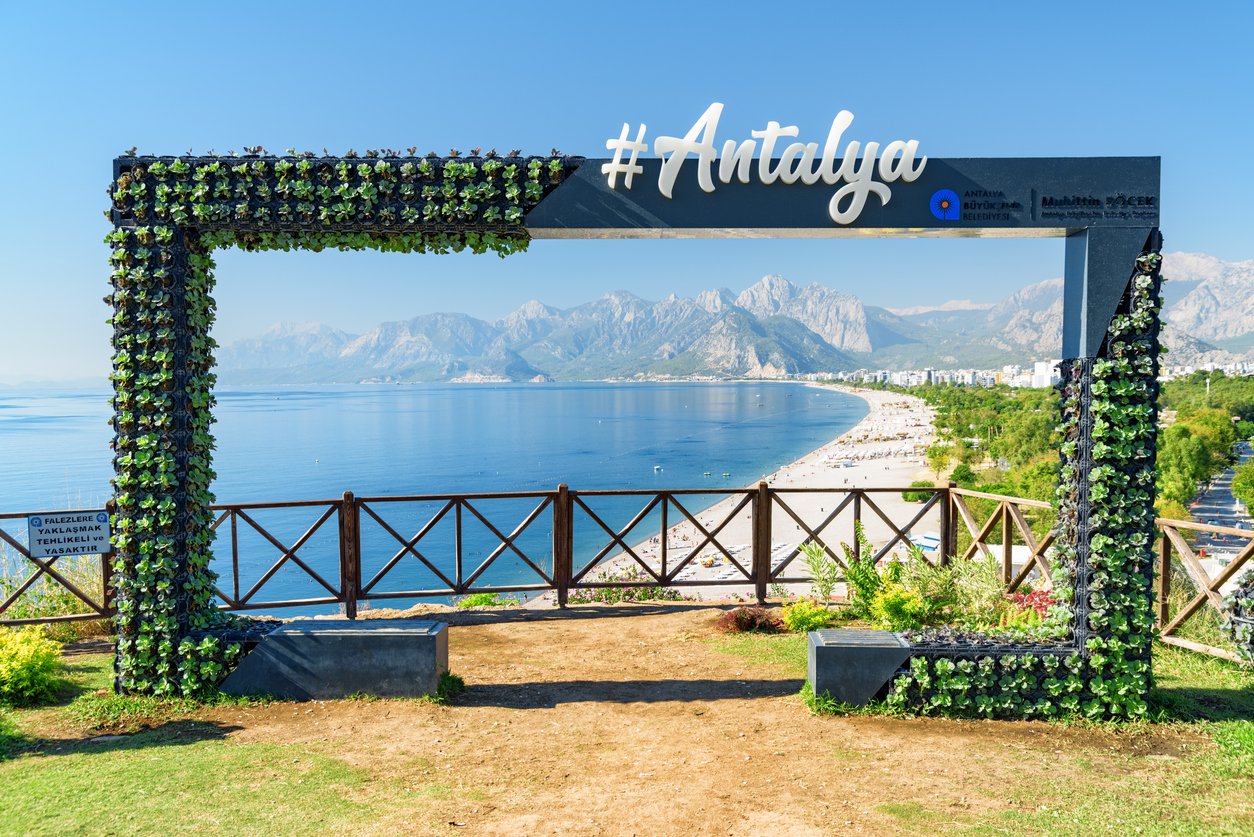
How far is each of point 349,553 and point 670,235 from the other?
5.20m

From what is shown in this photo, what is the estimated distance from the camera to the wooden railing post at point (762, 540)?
29.7ft

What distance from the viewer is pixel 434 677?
6.06 m

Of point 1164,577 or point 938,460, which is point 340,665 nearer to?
point 1164,577

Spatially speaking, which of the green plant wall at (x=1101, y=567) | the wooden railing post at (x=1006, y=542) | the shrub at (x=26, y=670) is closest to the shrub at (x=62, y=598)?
the shrub at (x=26, y=670)

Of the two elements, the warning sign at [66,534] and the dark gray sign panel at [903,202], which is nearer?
the dark gray sign panel at [903,202]

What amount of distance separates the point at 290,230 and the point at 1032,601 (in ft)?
23.9

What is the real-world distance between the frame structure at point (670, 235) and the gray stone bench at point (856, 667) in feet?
0.46

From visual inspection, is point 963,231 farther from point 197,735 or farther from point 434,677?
point 197,735

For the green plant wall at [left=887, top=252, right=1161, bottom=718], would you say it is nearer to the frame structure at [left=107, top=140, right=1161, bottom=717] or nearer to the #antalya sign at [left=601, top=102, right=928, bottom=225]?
the frame structure at [left=107, top=140, right=1161, bottom=717]

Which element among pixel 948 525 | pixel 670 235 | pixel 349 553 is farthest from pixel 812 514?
pixel 670 235

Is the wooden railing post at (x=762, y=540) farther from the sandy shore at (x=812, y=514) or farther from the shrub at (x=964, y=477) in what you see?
the shrub at (x=964, y=477)

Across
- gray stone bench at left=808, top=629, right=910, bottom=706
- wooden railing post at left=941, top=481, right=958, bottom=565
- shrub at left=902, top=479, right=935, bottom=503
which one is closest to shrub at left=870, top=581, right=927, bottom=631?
gray stone bench at left=808, top=629, right=910, bottom=706

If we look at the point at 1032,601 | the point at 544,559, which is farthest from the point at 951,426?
the point at 1032,601

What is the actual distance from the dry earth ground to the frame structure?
0.54 m
